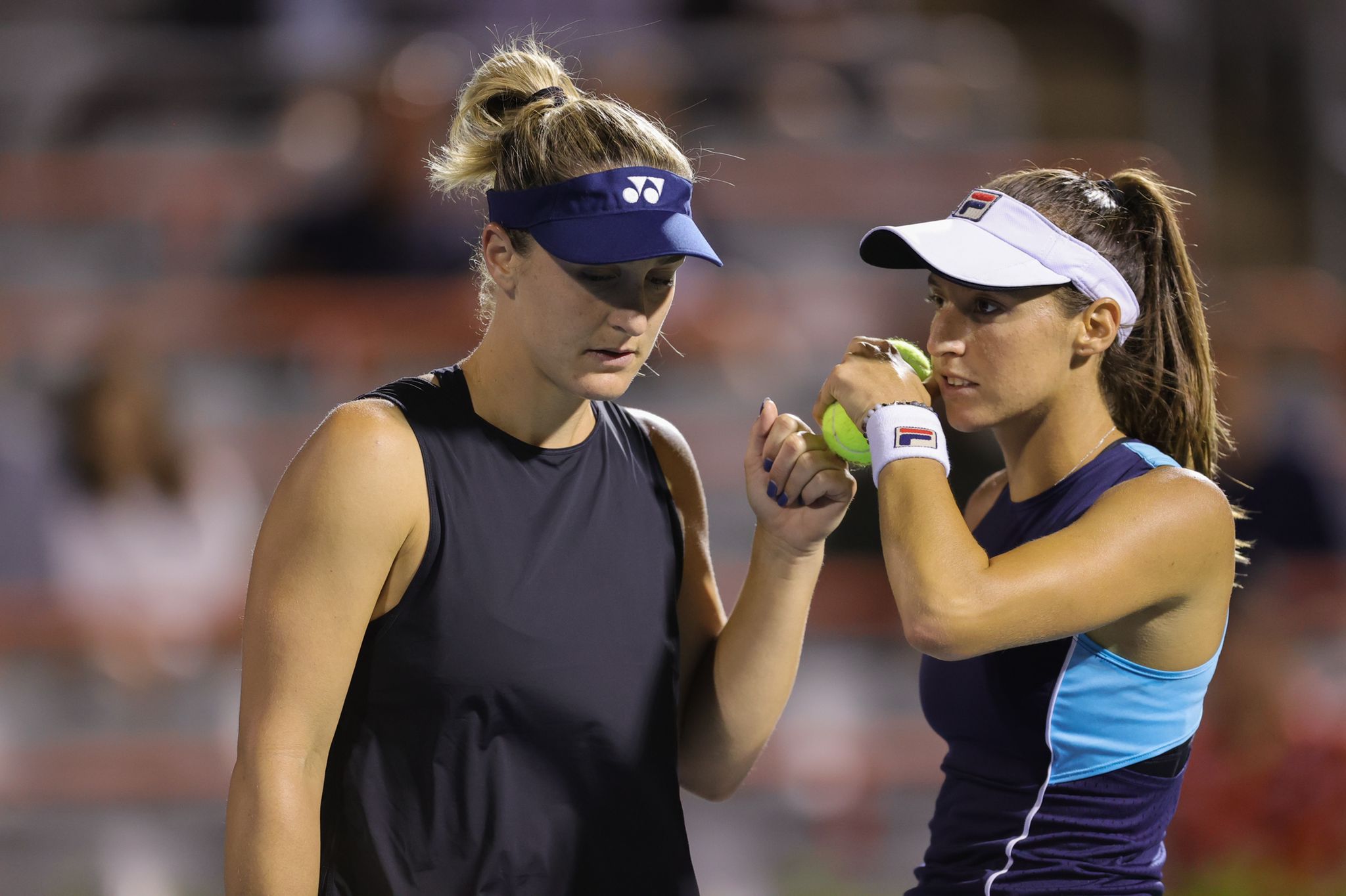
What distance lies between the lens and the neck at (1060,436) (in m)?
2.25

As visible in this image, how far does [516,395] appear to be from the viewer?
7.16 feet

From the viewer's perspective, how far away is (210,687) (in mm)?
5402

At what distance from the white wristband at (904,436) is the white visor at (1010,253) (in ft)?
0.70

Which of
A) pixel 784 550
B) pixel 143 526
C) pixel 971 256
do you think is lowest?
pixel 143 526

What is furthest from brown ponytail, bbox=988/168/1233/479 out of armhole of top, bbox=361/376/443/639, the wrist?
armhole of top, bbox=361/376/443/639

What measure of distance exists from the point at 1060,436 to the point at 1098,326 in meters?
0.18

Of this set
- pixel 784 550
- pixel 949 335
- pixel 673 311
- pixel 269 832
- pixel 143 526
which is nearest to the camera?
pixel 269 832

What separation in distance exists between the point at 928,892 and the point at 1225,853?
2.61 meters

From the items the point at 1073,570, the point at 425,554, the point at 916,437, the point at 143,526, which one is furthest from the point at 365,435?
the point at 143,526

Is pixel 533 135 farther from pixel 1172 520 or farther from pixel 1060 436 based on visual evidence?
pixel 1172 520

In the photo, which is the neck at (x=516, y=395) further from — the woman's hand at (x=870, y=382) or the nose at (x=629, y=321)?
the woman's hand at (x=870, y=382)

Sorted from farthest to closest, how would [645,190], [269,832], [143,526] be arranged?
[143,526], [645,190], [269,832]

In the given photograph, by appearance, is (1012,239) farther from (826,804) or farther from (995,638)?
(826,804)

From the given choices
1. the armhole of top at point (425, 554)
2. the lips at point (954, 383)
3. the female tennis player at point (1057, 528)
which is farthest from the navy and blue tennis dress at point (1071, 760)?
the armhole of top at point (425, 554)
